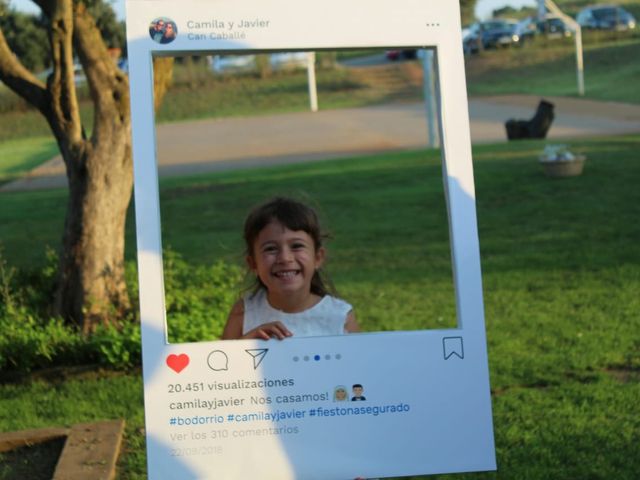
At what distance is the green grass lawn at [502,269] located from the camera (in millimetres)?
4625

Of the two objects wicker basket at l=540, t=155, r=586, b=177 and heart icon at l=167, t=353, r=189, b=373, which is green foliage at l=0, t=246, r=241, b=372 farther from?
wicker basket at l=540, t=155, r=586, b=177

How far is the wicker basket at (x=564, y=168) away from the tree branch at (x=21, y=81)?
6.99m

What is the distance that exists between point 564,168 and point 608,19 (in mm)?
27739

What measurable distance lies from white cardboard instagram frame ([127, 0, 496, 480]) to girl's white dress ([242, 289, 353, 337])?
0.41 metres

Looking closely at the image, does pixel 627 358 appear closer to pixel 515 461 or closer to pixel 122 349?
pixel 515 461

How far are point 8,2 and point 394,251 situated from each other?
13.2ft

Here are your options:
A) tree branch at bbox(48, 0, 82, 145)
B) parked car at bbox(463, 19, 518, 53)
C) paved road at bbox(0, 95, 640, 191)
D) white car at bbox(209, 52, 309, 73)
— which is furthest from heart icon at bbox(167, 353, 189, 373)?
parked car at bbox(463, 19, 518, 53)

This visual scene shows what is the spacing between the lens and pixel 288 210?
3.25 metres

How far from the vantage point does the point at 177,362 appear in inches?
105

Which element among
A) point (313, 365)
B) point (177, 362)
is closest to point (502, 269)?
point (313, 365)

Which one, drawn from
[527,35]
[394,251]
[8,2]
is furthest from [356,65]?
[8,2]

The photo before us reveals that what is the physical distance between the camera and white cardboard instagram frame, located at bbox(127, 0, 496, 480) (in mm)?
2684

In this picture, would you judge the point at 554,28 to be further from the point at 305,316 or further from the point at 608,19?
the point at 305,316

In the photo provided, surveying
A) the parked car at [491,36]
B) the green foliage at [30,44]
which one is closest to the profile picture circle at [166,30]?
the green foliage at [30,44]
